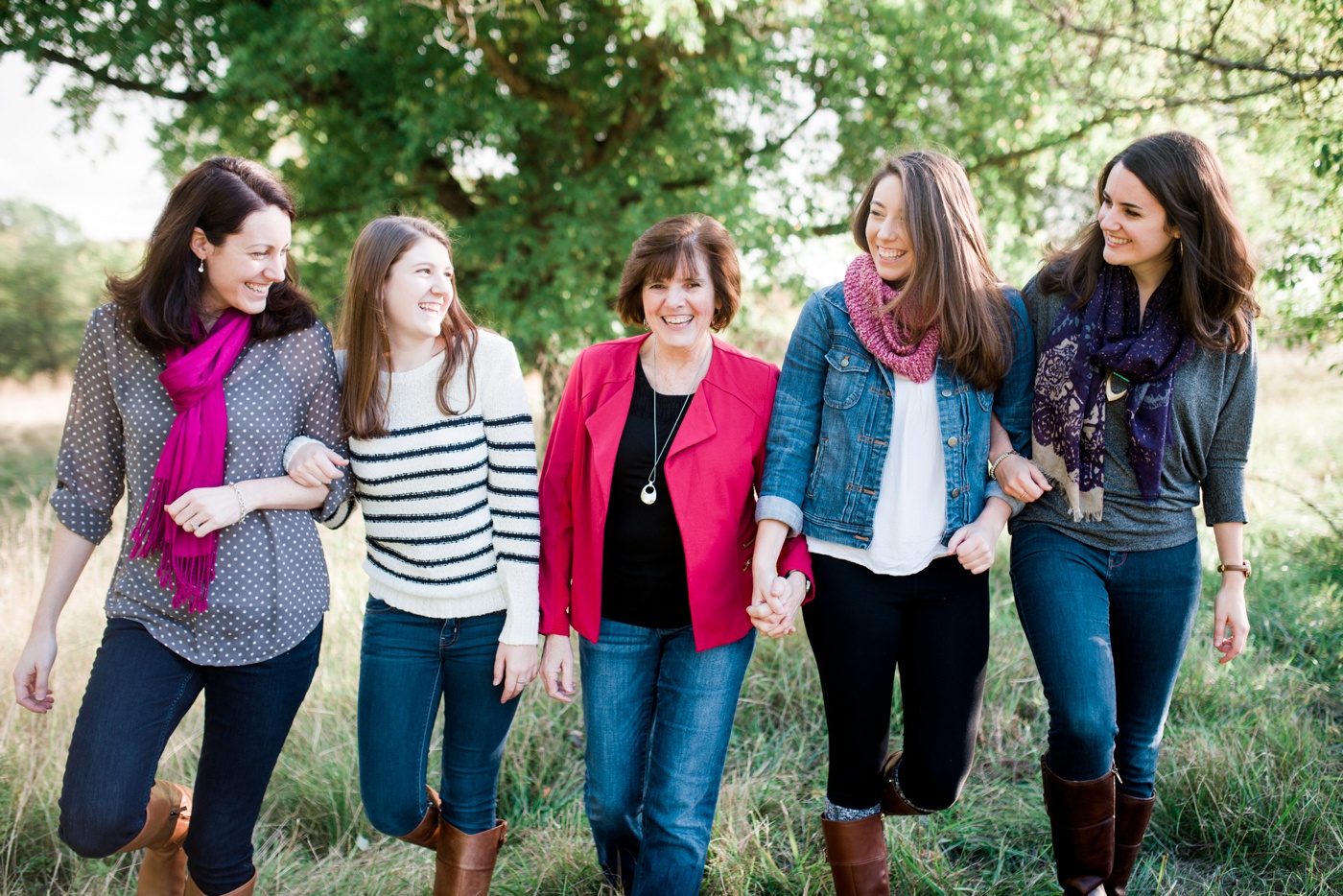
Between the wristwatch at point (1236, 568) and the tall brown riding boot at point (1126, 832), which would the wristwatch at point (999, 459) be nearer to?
the wristwatch at point (1236, 568)

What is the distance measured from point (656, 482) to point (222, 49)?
7.01 meters

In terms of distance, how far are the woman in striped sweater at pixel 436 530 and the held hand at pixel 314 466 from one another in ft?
0.53

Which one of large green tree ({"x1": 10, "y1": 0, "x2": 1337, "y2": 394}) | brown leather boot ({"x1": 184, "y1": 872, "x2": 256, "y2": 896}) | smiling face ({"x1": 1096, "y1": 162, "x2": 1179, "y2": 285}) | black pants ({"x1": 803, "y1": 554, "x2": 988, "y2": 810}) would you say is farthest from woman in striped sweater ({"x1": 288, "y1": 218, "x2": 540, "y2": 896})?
large green tree ({"x1": 10, "y1": 0, "x2": 1337, "y2": 394})

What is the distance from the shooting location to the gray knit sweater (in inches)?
98.0

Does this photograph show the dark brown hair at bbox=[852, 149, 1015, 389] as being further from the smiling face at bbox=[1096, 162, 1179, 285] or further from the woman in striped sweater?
the woman in striped sweater

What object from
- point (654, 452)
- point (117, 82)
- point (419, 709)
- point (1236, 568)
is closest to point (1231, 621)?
point (1236, 568)

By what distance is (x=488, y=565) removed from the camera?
2.50 metres

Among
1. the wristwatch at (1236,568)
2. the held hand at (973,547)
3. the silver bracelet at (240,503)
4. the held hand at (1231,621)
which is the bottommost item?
the held hand at (1231,621)

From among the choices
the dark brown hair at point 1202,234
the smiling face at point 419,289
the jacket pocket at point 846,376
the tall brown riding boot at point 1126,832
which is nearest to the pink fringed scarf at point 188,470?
the smiling face at point 419,289

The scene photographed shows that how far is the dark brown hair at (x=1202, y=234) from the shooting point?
239 centimetres

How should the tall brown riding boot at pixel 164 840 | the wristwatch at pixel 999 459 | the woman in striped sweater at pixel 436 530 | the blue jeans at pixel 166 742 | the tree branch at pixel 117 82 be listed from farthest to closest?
the tree branch at pixel 117 82
the wristwatch at pixel 999 459
the woman in striped sweater at pixel 436 530
the tall brown riding boot at pixel 164 840
the blue jeans at pixel 166 742

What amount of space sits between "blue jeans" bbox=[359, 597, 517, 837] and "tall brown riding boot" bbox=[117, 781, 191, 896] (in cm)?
48

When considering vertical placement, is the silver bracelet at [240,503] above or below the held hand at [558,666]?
A: above

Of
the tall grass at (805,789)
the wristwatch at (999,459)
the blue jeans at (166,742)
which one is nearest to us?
the blue jeans at (166,742)
